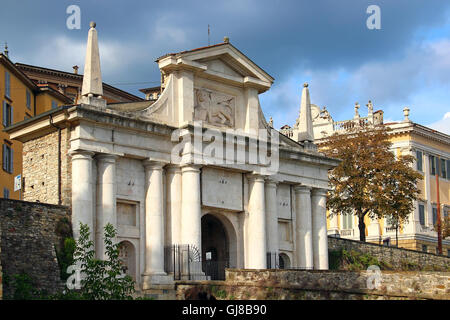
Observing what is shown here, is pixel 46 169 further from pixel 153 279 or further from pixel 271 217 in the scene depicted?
pixel 271 217

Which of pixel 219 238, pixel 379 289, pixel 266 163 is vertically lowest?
pixel 379 289

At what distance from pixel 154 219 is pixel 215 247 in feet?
22.0

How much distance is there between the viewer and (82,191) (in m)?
35.4

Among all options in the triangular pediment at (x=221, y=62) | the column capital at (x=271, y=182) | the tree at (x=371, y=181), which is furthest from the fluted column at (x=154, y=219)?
the tree at (x=371, y=181)

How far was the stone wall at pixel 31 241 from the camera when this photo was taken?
32406mm

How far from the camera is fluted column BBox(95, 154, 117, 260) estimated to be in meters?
35.8

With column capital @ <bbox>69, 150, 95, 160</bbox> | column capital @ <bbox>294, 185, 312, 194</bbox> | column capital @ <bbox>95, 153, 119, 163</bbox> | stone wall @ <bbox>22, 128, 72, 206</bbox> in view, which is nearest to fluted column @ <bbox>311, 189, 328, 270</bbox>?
column capital @ <bbox>294, 185, 312, 194</bbox>

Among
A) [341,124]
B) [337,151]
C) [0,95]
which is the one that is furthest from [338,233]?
[0,95]

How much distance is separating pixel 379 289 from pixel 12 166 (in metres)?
33.3

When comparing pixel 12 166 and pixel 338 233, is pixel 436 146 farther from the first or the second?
pixel 12 166

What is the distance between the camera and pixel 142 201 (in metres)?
38.2

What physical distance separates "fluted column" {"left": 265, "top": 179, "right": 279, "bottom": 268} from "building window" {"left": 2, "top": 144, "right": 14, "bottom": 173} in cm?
1979

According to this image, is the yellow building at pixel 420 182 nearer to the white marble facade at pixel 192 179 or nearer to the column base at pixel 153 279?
the white marble facade at pixel 192 179

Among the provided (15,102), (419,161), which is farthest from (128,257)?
(419,161)
